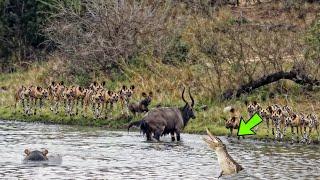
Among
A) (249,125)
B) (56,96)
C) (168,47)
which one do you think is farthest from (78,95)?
(168,47)

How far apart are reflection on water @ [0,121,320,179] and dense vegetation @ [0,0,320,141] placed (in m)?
4.23

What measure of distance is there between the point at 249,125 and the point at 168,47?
15144mm

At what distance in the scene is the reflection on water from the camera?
22.1 m

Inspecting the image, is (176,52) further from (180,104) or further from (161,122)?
(161,122)

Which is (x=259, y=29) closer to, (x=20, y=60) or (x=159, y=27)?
(x=159, y=27)

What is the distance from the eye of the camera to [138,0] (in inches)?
2090

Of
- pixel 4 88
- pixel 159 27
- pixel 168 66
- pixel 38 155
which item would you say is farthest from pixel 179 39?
pixel 38 155

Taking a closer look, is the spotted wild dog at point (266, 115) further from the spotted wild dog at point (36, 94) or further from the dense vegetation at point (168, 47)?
the spotted wild dog at point (36, 94)

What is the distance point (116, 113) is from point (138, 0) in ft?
59.2

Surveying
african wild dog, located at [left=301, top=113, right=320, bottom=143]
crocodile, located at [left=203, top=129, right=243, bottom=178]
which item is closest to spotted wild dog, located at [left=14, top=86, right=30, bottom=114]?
african wild dog, located at [left=301, top=113, right=320, bottom=143]

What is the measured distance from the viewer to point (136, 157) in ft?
82.7

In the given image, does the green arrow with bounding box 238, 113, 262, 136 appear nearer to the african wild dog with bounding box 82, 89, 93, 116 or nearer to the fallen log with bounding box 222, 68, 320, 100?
the fallen log with bounding box 222, 68, 320, 100

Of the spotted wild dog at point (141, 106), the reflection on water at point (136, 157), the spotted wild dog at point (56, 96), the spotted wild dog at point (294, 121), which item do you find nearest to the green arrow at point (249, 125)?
the reflection on water at point (136, 157)

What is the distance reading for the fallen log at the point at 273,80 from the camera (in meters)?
36.1
